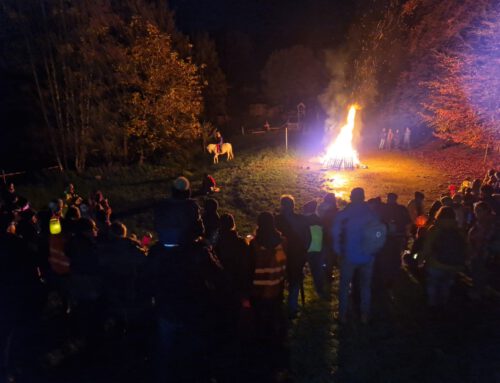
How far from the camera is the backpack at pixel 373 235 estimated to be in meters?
5.59

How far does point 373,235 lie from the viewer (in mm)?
5586

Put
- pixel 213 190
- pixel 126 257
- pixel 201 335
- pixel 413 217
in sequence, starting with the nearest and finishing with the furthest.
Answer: pixel 201 335
pixel 126 257
pixel 413 217
pixel 213 190

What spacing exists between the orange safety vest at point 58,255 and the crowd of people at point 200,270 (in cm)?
1

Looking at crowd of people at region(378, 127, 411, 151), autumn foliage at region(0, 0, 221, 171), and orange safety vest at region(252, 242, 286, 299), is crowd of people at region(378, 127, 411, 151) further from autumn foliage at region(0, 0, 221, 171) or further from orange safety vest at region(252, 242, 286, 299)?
orange safety vest at region(252, 242, 286, 299)

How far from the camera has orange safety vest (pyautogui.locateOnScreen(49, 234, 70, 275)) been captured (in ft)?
18.7

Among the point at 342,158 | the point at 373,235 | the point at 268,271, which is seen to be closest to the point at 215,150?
the point at 342,158

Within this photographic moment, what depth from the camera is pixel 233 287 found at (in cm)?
532

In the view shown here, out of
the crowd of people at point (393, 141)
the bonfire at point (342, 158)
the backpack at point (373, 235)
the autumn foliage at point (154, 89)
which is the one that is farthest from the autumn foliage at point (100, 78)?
the backpack at point (373, 235)

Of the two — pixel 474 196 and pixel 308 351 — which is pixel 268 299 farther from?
pixel 474 196

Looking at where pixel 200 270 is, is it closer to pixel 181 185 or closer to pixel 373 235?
pixel 181 185

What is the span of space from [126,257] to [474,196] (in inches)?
277

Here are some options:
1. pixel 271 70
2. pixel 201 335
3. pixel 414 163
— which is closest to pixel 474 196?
pixel 201 335

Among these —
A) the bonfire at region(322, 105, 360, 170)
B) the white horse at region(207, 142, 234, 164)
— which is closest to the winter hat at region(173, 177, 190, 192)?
the bonfire at region(322, 105, 360, 170)

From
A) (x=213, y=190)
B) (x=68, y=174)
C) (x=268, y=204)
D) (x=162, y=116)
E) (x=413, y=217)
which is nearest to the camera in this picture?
(x=413, y=217)
